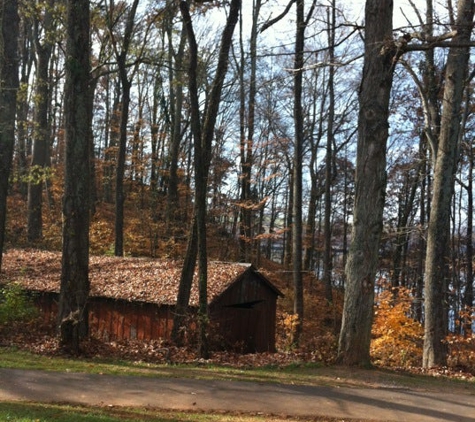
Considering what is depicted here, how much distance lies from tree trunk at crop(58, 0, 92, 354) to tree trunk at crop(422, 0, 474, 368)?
8.26 metres

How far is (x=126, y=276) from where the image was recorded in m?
17.0

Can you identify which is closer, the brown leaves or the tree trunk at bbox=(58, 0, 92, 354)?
the tree trunk at bbox=(58, 0, 92, 354)

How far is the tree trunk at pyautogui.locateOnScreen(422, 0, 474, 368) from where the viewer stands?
13.1 meters

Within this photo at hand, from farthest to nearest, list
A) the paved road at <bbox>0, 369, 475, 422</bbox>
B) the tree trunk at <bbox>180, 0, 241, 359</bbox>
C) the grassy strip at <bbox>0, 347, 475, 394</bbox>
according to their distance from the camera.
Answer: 1. the tree trunk at <bbox>180, 0, 241, 359</bbox>
2. the grassy strip at <bbox>0, 347, 475, 394</bbox>
3. the paved road at <bbox>0, 369, 475, 422</bbox>

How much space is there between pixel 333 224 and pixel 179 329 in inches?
1211

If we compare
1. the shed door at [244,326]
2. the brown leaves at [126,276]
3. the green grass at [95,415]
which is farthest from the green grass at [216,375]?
the shed door at [244,326]

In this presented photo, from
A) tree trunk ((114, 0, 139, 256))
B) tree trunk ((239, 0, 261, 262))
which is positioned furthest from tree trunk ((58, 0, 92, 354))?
tree trunk ((239, 0, 261, 262))

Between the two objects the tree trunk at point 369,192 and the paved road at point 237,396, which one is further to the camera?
the tree trunk at point 369,192

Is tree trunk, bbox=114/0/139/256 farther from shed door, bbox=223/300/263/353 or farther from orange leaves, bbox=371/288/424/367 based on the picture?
orange leaves, bbox=371/288/424/367

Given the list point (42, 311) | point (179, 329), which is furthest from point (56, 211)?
point (179, 329)

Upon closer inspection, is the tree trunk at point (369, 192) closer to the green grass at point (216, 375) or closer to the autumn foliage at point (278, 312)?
the green grass at point (216, 375)

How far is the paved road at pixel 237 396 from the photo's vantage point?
6.98 m

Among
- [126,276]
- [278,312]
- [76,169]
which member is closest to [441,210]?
[76,169]

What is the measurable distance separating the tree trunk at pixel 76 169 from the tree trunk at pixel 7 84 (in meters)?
3.85
